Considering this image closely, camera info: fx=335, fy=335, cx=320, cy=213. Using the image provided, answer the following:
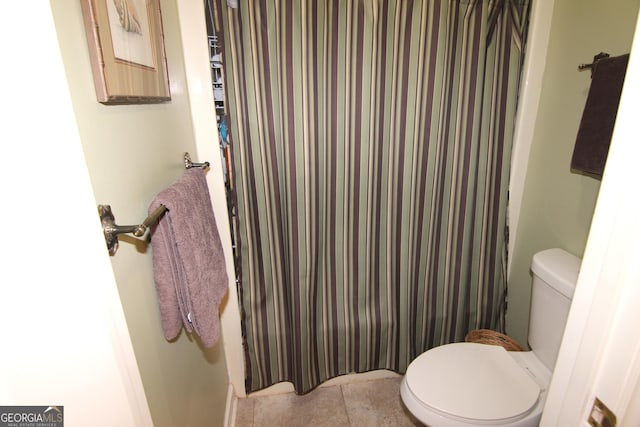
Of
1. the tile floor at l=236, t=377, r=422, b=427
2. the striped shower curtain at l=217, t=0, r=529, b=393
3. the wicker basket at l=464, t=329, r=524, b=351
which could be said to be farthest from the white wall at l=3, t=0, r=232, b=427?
the wicker basket at l=464, t=329, r=524, b=351

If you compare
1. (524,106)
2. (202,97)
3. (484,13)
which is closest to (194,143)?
(202,97)

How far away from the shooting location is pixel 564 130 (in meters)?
1.40

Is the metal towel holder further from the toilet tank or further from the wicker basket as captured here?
the wicker basket

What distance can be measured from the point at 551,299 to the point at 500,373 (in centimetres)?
36

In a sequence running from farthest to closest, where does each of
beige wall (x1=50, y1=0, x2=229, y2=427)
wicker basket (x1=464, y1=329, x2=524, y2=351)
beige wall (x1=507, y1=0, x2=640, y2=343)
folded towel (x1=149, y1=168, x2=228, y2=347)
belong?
wicker basket (x1=464, y1=329, x2=524, y2=351) < beige wall (x1=507, y1=0, x2=640, y2=343) < folded towel (x1=149, y1=168, x2=228, y2=347) < beige wall (x1=50, y1=0, x2=229, y2=427)

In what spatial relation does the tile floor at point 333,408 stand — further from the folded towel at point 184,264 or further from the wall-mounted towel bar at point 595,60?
the wall-mounted towel bar at point 595,60

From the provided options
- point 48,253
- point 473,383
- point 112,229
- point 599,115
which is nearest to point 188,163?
point 112,229

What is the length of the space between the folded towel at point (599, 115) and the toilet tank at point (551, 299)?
35 centimetres

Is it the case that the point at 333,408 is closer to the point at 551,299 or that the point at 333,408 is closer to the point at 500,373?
the point at 500,373

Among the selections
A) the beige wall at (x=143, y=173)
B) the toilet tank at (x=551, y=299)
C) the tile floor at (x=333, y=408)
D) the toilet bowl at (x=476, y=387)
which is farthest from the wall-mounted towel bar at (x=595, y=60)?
the tile floor at (x=333, y=408)

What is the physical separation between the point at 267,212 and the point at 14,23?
1.07m

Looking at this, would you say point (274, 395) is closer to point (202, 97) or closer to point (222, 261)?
point (222, 261)

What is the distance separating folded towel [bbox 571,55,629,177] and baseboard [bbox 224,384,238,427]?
6.13ft

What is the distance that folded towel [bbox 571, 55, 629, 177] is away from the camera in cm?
110
